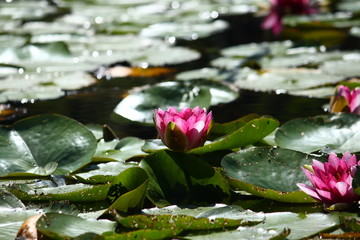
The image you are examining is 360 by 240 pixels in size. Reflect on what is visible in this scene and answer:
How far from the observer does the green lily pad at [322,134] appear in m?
1.64

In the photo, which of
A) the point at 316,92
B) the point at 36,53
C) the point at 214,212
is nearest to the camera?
the point at 214,212

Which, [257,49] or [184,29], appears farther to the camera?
[184,29]

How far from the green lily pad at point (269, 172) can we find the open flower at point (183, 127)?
11 centimetres

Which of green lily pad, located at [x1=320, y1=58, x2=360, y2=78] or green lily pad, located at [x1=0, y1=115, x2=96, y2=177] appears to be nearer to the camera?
green lily pad, located at [x1=0, y1=115, x2=96, y2=177]

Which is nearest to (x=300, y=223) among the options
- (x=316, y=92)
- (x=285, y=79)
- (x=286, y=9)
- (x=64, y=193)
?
(x=64, y=193)

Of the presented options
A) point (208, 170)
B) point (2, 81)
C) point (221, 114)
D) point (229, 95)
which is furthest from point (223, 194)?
point (2, 81)

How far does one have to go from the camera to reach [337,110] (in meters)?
1.87

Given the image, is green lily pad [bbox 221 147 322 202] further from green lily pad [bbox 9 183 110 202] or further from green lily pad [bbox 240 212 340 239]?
green lily pad [bbox 9 183 110 202]

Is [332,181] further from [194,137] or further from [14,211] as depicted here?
[14,211]

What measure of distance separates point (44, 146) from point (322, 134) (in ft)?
2.24

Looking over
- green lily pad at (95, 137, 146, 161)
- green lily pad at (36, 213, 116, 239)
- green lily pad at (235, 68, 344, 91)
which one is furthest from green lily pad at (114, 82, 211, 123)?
Answer: green lily pad at (36, 213, 116, 239)

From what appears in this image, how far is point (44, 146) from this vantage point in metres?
1.65

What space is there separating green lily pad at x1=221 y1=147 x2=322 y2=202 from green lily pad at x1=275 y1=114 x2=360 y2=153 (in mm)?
150

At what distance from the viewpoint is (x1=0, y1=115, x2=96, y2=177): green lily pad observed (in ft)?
5.18
